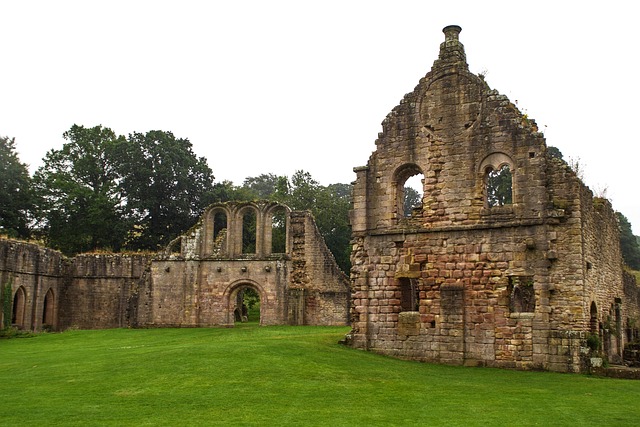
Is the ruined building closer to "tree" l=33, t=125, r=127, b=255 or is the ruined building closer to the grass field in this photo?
A: "tree" l=33, t=125, r=127, b=255

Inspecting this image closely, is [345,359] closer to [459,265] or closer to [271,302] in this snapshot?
[459,265]

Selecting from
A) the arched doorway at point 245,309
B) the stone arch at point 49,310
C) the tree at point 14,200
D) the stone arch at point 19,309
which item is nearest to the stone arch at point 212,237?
the arched doorway at point 245,309

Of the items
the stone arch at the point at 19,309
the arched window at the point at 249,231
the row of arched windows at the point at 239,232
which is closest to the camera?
the row of arched windows at the point at 239,232

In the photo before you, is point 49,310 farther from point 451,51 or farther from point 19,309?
point 451,51

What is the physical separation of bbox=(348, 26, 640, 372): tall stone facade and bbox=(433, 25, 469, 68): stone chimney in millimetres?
40

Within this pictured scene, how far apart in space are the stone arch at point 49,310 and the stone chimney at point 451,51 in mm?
26069

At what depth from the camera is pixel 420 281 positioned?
17.5 m

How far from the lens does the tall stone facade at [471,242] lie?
1577 cm

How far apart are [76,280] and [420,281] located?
81.9 feet

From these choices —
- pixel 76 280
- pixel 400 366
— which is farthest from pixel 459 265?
pixel 76 280

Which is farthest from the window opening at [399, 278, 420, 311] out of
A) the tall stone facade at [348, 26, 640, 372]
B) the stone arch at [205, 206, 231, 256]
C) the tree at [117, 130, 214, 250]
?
the tree at [117, 130, 214, 250]

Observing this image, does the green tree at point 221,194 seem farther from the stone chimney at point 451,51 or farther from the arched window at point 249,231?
the stone chimney at point 451,51

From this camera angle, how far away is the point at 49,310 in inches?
1369

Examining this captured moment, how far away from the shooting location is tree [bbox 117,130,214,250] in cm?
4488
